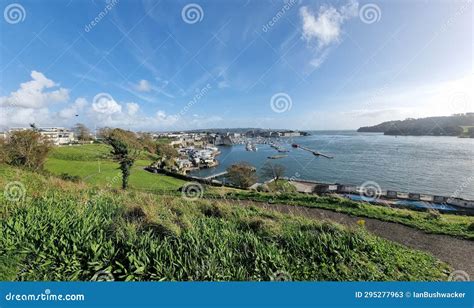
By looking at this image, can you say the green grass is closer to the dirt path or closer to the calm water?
the dirt path

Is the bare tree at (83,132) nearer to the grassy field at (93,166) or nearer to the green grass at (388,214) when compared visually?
the grassy field at (93,166)

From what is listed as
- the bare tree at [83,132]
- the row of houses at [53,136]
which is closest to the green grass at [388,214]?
the row of houses at [53,136]

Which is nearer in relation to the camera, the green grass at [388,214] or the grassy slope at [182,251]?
the grassy slope at [182,251]

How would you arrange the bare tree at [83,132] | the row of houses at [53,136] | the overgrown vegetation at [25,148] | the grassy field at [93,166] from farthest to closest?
the bare tree at [83,132]
the grassy field at [93,166]
the row of houses at [53,136]
the overgrown vegetation at [25,148]

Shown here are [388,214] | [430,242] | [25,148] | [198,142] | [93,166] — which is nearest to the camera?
[430,242]

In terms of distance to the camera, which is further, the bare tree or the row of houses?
the bare tree

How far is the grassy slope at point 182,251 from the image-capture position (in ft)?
9.64

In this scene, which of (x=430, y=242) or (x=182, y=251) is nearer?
(x=182, y=251)

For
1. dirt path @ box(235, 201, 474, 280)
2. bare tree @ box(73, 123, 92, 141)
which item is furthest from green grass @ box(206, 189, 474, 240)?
bare tree @ box(73, 123, 92, 141)

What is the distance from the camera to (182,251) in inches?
127

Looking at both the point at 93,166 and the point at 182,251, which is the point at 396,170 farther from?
the point at 93,166

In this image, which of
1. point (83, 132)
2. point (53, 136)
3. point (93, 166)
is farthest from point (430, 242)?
point (53, 136)

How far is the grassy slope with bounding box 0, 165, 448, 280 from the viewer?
2938mm

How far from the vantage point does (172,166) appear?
36656mm
